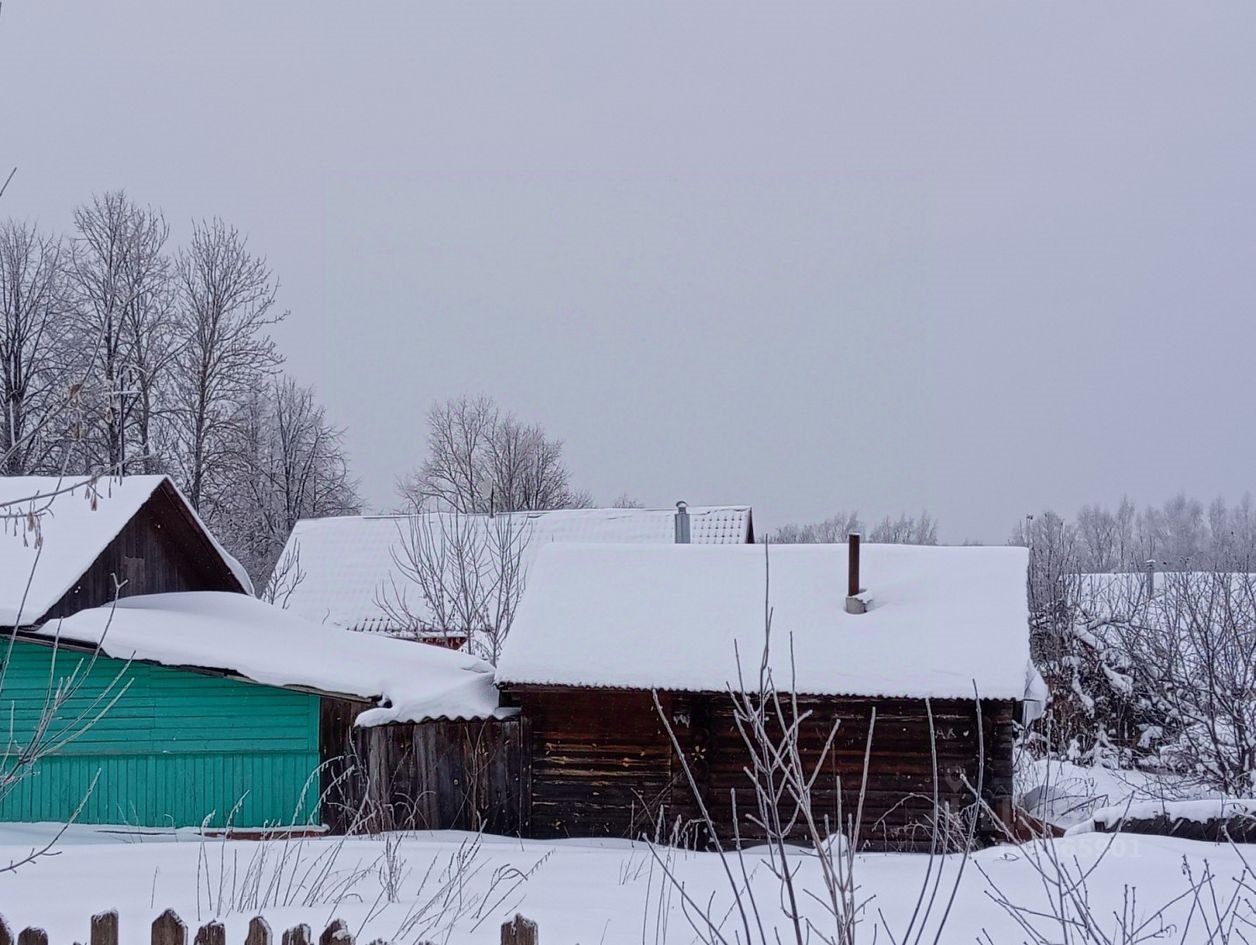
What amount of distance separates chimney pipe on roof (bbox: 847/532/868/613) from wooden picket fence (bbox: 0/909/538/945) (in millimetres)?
11124

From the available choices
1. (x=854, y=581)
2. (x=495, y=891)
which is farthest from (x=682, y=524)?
(x=495, y=891)

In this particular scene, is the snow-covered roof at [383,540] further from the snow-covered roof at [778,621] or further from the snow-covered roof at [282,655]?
the snow-covered roof at [778,621]

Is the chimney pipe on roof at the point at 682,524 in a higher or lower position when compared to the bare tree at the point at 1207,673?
higher

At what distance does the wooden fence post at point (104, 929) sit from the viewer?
3760 millimetres

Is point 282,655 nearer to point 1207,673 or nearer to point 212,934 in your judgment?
point 1207,673

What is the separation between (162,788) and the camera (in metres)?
14.2

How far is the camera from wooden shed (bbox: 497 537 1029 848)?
13.2 metres

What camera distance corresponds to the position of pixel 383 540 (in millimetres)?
30688

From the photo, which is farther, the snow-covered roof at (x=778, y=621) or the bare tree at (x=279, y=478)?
the bare tree at (x=279, y=478)

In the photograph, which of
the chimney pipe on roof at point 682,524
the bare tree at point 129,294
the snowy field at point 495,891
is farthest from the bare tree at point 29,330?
the snowy field at point 495,891

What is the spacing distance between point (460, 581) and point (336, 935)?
2126 cm

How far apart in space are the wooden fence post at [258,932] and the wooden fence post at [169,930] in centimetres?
25

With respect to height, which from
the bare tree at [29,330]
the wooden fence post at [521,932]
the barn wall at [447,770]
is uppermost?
the bare tree at [29,330]

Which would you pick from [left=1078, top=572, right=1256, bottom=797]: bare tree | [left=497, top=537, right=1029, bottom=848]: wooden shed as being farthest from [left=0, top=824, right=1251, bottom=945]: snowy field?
[left=1078, top=572, right=1256, bottom=797]: bare tree
